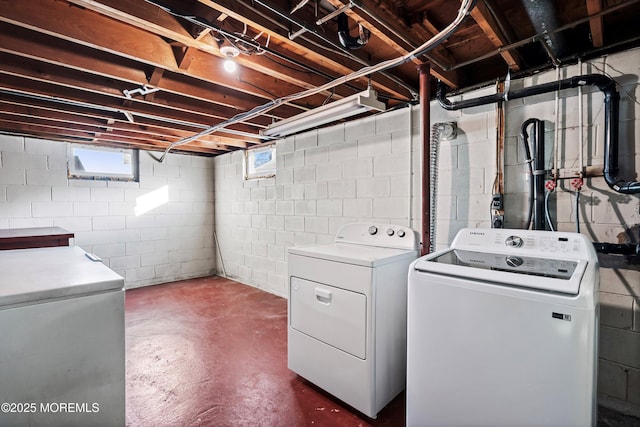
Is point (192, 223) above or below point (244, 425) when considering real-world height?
above

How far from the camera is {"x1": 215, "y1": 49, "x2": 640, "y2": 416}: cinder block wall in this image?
1.79m

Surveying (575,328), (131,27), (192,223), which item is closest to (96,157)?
(192,223)

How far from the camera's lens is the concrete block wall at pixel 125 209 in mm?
3789

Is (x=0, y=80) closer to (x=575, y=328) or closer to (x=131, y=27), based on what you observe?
(x=131, y=27)

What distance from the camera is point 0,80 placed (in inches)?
91.4

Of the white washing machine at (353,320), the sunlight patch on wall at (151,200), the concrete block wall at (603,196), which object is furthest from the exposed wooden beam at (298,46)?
the sunlight patch on wall at (151,200)

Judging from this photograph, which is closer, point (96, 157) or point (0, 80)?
point (0, 80)

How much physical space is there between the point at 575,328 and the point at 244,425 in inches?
70.2

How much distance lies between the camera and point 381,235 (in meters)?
2.50

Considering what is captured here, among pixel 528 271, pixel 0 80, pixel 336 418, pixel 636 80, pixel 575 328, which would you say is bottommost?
pixel 336 418

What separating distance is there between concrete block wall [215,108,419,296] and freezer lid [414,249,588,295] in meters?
1.04

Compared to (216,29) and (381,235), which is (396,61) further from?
(381,235)

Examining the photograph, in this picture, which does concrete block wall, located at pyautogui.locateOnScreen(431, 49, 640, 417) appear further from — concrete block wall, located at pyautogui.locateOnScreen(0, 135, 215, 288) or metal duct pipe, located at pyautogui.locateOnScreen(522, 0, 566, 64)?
concrete block wall, located at pyautogui.locateOnScreen(0, 135, 215, 288)

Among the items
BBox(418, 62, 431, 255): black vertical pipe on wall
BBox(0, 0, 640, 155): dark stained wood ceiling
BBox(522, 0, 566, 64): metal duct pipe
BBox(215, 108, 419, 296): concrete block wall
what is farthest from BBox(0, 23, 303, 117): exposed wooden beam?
BBox(522, 0, 566, 64): metal duct pipe
